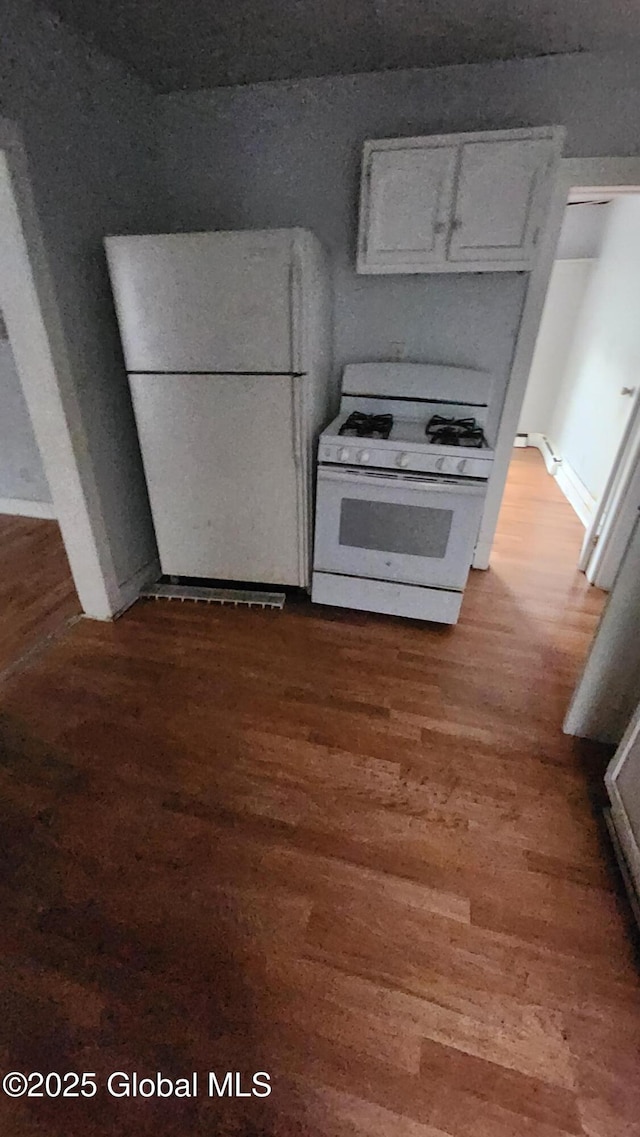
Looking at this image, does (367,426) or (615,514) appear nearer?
(367,426)

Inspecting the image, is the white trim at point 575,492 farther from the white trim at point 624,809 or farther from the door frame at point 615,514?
the white trim at point 624,809

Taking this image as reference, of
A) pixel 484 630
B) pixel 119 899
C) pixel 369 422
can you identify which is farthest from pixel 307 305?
pixel 119 899

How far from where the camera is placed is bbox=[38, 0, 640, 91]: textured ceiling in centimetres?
163

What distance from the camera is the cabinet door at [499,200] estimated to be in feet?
6.27

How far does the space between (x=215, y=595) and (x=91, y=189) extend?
1787mm

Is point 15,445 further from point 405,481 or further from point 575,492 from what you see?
point 575,492

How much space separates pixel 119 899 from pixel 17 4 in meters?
2.67

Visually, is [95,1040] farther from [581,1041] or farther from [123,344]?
[123,344]

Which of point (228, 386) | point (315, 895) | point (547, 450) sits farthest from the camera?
point (547, 450)

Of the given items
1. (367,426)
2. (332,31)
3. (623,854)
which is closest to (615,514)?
(367,426)

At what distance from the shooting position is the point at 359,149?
2.26 m

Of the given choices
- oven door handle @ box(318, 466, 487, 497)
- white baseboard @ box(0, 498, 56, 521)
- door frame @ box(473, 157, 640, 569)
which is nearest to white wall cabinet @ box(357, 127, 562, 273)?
door frame @ box(473, 157, 640, 569)

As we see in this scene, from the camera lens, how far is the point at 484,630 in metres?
2.39

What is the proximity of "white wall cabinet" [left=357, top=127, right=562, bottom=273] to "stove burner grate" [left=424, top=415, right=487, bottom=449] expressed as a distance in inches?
24.7
